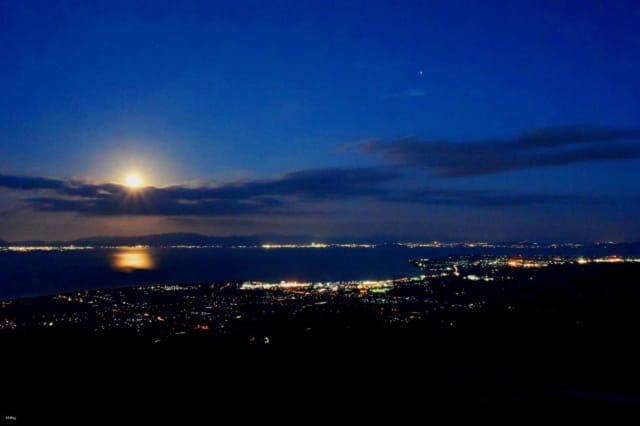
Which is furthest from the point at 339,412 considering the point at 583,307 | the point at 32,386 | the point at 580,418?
the point at 583,307

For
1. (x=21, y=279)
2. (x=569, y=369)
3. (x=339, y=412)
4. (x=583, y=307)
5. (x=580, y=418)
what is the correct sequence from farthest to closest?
(x=21, y=279), (x=583, y=307), (x=569, y=369), (x=339, y=412), (x=580, y=418)

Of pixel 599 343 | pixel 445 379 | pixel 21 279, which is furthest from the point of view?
pixel 21 279

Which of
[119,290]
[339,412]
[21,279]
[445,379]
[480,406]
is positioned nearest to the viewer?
[480,406]

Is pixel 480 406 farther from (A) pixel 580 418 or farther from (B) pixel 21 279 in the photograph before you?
(B) pixel 21 279

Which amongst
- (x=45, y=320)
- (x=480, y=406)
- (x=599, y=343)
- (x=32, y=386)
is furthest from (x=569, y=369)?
(x=45, y=320)

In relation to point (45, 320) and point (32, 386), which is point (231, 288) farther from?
point (32, 386)

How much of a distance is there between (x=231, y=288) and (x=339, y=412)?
44853mm

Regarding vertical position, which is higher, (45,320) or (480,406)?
(480,406)

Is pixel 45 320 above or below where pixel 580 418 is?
below

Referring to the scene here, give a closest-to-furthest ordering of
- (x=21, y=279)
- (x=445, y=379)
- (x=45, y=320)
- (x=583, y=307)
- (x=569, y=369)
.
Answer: (x=445, y=379) < (x=569, y=369) < (x=583, y=307) < (x=45, y=320) < (x=21, y=279)

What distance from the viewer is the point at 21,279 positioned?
213 feet

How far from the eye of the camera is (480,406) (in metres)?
5.20

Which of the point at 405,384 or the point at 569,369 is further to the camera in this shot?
the point at 569,369

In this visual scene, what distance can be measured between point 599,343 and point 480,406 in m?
6.71
